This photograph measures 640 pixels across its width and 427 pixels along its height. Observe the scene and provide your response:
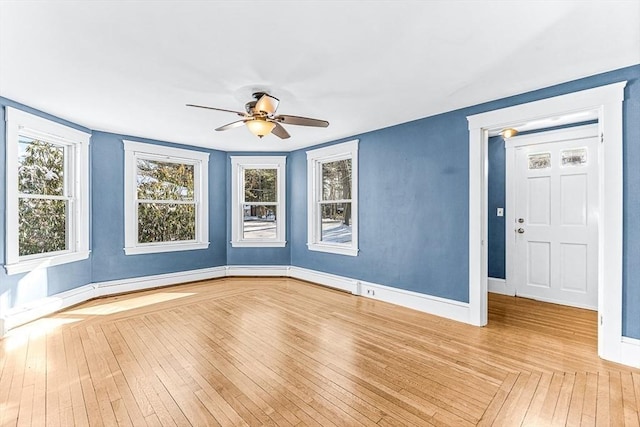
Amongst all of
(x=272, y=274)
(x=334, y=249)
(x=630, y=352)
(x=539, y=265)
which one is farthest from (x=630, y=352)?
(x=272, y=274)

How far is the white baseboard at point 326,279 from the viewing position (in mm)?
5129

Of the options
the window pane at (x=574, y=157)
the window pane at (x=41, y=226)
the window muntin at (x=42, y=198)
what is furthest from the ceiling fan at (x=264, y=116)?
the window pane at (x=574, y=157)

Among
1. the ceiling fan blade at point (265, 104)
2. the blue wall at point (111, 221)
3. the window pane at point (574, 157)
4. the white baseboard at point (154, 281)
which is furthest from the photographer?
the white baseboard at point (154, 281)

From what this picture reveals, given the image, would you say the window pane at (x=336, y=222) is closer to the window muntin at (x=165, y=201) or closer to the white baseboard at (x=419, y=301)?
the white baseboard at (x=419, y=301)

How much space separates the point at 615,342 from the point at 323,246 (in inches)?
154

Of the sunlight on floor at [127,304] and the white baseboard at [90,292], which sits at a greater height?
the white baseboard at [90,292]

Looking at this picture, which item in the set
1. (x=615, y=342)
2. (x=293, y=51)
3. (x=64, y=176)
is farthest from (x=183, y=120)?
(x=615, y=342)

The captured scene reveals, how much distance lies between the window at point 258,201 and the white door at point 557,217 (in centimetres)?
403

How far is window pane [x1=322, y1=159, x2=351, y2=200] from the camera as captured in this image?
18.0 feet

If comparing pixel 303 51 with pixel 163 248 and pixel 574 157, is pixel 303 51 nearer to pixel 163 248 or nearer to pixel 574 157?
pixel 574 157

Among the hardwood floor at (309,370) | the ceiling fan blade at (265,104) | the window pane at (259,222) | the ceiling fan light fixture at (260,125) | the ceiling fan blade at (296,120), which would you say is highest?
the ceiling fan blade at (265,104)

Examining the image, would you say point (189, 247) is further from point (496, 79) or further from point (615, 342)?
point (615, 342)

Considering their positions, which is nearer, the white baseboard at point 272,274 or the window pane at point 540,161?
the white baseboard at point 272,274

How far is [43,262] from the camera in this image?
3.99 m
